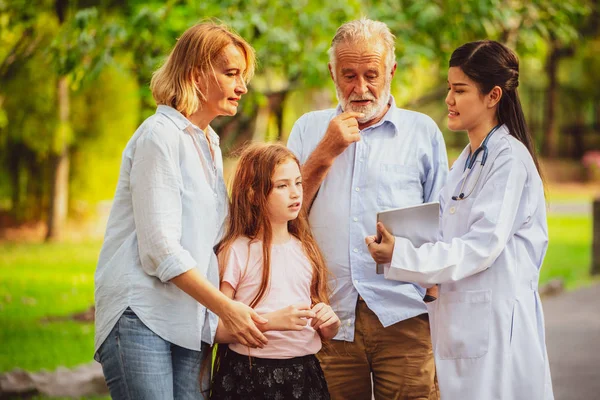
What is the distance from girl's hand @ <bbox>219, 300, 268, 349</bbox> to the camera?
2928mm

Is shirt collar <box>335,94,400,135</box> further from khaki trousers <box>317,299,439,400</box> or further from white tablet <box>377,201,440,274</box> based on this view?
khaki trousers <box>317,299,439,400</box>

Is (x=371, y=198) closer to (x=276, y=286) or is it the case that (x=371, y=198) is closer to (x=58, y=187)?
(x=276, y=286)

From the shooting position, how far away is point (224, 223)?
11.0 feet

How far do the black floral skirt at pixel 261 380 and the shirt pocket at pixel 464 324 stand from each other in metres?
0.51

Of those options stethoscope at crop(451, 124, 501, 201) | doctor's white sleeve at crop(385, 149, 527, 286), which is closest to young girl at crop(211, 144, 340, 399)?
doctor's white sleeve at crop(385, 149, 527, 286)

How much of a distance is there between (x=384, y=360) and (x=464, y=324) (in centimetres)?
56

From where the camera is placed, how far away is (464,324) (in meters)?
3.22

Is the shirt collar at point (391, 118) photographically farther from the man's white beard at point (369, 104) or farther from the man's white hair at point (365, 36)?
the man's white hair at point (365, 36)

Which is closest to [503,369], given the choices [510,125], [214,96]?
[510,125]

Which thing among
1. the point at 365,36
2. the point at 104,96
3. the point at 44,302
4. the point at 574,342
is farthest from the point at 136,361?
the point at 104,96

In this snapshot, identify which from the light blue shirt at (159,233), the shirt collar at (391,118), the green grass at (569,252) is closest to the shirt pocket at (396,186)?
the shirt collar at (391,118)

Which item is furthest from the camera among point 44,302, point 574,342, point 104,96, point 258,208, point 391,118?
point 104,96

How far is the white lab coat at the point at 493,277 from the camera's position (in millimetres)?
3129

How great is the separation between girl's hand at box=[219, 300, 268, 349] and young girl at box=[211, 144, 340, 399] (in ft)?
0.50
